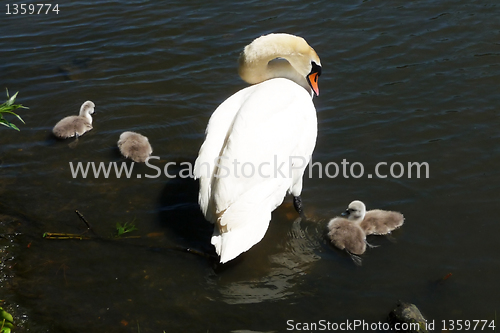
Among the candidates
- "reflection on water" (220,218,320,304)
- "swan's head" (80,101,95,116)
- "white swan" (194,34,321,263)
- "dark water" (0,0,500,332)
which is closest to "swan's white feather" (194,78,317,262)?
"white swan" (194,34,321,263)

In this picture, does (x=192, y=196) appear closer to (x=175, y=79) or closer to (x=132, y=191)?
(x=132, y=191)

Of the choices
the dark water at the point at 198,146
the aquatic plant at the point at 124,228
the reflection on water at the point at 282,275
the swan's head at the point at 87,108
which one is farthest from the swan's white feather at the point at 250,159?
the swan's head at the point at 87,108

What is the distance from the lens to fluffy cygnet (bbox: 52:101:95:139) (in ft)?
21.2

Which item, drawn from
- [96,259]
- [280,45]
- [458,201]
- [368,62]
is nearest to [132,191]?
[96,259]

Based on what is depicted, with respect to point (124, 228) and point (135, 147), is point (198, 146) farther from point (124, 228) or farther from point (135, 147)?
point (124, 228)

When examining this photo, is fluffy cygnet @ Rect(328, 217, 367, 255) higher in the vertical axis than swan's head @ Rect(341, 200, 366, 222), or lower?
lower

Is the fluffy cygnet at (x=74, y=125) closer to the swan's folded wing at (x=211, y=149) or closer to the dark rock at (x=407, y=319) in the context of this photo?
the swan's folded wing at (x=211, y=149)

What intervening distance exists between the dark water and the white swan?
1.80 ft

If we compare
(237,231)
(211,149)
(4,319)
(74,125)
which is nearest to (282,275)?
(237,231)

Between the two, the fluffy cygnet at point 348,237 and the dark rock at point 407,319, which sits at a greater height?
the fluffy cygnet at point 348,237

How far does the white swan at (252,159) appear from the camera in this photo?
14.2 feet

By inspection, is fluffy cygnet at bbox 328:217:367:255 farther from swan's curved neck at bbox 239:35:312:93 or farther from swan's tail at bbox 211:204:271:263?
swan's curved neck at bbox 239:35:312:93

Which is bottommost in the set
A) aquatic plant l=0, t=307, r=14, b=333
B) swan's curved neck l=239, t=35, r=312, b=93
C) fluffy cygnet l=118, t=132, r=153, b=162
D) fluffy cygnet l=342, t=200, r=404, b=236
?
aquatic plant l=0, t=307, r=14, b=333

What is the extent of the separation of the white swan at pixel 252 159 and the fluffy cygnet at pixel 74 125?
227cm
